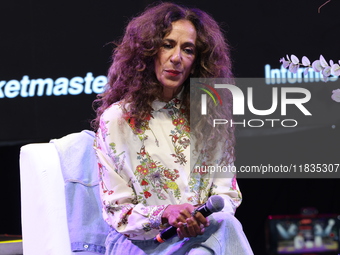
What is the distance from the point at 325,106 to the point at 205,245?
1841 millimetres

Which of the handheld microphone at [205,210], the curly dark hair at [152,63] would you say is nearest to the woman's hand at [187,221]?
the handheld microphone at [205,210]

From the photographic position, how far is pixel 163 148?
6.61ft

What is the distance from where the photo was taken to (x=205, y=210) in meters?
1.73

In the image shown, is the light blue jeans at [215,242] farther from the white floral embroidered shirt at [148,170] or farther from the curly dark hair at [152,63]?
the curly dark hair at [152,63]

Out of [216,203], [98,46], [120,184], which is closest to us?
[216,203]

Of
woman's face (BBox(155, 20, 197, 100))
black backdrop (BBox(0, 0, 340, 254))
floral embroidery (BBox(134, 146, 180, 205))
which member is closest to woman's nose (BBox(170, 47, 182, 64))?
woman's face (BBox(155, 20, 197, 100))

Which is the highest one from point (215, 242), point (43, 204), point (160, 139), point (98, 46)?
point (98, 46)

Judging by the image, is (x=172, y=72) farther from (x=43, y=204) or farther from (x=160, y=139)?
(x=43, y=204)

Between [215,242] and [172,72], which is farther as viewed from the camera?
[172,72]

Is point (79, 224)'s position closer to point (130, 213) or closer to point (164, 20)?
point (130, 213)

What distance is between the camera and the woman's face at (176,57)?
6.70 feet

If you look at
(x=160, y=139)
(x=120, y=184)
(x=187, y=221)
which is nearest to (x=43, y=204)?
(x=120, y=184)

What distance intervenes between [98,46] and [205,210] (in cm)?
189

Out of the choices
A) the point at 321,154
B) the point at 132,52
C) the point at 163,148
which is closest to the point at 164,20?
the point at 132,52
